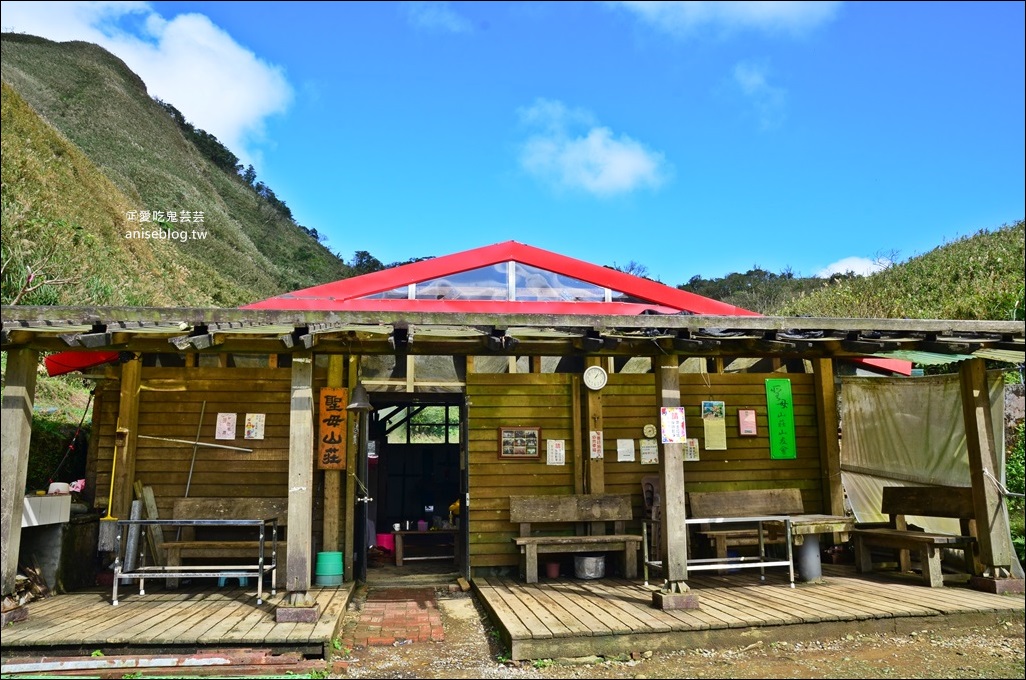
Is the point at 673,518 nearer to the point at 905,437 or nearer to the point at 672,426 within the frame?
the point at 672,426

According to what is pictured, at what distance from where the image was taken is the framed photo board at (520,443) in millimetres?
7711

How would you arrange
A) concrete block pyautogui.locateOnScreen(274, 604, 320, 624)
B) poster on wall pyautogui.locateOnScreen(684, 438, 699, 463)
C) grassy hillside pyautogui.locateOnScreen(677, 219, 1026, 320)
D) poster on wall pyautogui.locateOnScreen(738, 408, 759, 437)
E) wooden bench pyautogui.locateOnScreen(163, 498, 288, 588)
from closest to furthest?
concrete block pyautogui.locateOnScreen(274, 604, 320, 624) → wooden bench pyautogui.locateOnScreen(163, 498, 288, 588) → poster on wall pyautogui.locateOnScreen(684, 438, 699, 463) → poster on wall pyautogui.locateOnScreen(738, 408, 759, 437) → grassy hillside pyautogui.locateOnScreen(677, 219, 1026, 320)

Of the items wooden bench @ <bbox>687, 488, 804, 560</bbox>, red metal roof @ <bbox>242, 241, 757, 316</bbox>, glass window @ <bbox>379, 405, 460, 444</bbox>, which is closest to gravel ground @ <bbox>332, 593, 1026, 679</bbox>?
wooden bench @ <bbox>687, 488, 804, 560</bbox>

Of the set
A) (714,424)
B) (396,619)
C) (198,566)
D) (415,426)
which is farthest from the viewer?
(415,426)

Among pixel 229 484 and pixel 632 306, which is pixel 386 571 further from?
pixel 632 306

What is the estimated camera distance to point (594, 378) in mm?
7836

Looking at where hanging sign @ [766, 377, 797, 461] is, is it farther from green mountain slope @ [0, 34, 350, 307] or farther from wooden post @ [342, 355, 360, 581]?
green mountain slope @ [0, 34, 350, 307]

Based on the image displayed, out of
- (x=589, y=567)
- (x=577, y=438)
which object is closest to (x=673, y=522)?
(x=589, y=567)

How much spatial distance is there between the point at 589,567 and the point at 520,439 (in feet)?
5.07

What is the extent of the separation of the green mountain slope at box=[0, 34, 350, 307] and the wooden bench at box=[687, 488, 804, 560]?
13548mm

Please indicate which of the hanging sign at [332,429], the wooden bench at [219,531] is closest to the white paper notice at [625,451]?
the hanging sign at [332,429]

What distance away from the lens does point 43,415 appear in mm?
11047

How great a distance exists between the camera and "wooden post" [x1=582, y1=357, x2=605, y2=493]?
770 cm

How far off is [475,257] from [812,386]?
4506 millimetres
